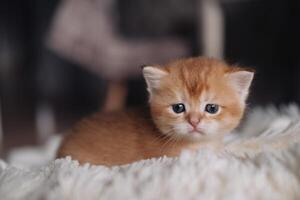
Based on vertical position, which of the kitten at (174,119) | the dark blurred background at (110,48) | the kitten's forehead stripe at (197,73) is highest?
the kitten's forehead stripe at (197,73)

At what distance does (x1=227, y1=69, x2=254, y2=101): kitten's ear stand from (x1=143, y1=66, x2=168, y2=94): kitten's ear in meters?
0.18

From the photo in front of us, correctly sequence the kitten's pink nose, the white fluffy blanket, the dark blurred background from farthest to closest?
the dark blurred background, the kitten's pink nose, the white fluffy blanket

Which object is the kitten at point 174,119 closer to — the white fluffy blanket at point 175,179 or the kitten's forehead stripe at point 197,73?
Result: the kitten's forehead stripe at point 197,73

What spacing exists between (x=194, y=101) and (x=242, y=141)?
0.24 m

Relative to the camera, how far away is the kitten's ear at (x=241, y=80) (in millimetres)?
1204

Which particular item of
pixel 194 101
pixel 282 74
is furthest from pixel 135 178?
pixel 282 74

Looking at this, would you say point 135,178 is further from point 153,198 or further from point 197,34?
point 197,34

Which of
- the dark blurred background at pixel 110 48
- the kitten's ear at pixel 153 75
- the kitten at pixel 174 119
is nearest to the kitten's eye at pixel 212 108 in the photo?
the kitten at pixel 174 119

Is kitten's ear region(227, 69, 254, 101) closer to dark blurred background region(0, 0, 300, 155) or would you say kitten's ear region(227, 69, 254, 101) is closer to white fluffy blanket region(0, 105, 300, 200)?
white fluffy blanket region(0, 105, 300, 200)

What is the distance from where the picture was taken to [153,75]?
1254 mm

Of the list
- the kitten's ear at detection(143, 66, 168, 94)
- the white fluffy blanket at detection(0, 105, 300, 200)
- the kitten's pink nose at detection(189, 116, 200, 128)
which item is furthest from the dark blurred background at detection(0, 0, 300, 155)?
the white fluffy blanket at detection(0, 105, 300, 200)

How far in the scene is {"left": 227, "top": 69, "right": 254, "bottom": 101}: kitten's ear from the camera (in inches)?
47.4

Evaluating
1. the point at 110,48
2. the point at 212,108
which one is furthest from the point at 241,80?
the point at 110,48

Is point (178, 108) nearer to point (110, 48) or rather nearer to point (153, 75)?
point (153, 75)
